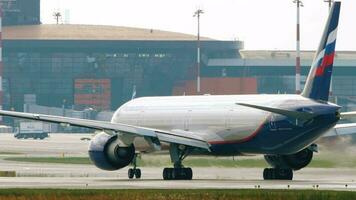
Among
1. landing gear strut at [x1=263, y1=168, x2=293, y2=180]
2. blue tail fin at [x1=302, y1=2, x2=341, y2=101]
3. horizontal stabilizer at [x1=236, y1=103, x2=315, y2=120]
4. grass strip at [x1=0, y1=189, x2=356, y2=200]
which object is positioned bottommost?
landing gear strut at [x1=263, y1=168, x2=293, y2=180]

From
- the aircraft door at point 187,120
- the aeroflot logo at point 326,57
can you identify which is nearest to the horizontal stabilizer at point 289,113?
the aeroflot logo at point 326,57

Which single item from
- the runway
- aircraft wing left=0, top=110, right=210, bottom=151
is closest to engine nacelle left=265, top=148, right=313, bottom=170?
the runway

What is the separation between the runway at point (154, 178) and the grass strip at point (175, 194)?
187 inches

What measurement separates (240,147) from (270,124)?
301cm

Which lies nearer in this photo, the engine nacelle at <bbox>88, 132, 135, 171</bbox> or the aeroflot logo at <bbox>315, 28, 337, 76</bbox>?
the aeroflot logo at <bbox>315, 28, 337, 76</bbox>

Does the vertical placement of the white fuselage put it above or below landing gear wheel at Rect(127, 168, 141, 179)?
above

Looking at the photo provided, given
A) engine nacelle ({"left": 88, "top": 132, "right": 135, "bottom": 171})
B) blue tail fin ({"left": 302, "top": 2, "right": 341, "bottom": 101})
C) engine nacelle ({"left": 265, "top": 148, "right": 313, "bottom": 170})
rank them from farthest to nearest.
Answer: engine nacelle ({"left": 265, "top": 148, "right": 313, "bottom": 170}) < engine nacelle ({"left": 88, "top": 132, "right": 135, "bottom": 171}) < blue tail fin ({"left": 302, "top": 2, "right": 341, "bottom": 101})

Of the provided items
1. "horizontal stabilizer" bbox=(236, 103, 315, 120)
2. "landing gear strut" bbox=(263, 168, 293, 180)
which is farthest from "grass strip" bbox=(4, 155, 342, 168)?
"horizontal stabilizer" bbox=(236, 103, 315, 120)

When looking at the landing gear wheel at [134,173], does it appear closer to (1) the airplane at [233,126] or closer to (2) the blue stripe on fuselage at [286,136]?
(1) the airplane at [233,126]

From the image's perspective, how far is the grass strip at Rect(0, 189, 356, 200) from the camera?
1857 inches

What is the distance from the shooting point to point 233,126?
220ft

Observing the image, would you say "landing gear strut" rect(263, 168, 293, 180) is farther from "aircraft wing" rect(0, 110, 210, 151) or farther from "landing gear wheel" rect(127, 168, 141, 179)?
"landing gear wheel" rect(127, 168, 141, 179)

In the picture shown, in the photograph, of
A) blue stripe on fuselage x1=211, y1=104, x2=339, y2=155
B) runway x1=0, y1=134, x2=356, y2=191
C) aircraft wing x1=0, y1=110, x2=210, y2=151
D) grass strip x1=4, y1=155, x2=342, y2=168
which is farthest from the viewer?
grass strip x1=4, y1=155, x2=342, y2=168

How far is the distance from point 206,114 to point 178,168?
3.59m
